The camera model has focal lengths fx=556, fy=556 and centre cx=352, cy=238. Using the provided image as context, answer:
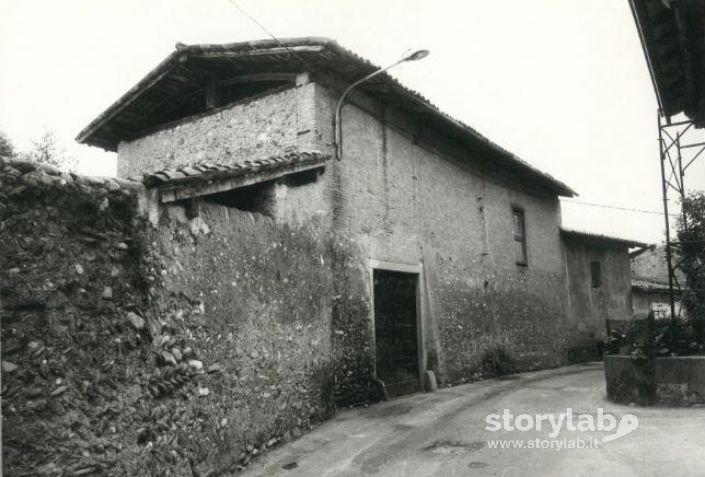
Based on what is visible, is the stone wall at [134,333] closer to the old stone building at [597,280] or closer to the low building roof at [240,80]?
the low building roof at [240,80]

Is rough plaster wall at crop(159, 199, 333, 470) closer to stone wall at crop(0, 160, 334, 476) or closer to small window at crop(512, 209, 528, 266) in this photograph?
stone wall at crop(0, 160, 334, 476)

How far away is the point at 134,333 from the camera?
4156 millimetres

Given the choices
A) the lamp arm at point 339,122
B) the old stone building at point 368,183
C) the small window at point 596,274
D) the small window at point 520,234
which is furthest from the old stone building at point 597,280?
the lamp arm at point 339,122

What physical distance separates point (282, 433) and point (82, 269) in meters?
3.13

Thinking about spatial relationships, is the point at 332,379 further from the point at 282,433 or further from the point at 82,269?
the point at 82,269

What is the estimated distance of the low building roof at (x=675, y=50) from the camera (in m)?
7.71

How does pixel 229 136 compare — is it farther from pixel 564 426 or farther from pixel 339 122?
pixel 564 426

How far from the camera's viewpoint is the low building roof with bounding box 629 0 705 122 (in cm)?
771

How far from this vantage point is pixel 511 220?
13555mm

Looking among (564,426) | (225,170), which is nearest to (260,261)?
(225,170)

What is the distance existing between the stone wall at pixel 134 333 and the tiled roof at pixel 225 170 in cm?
20

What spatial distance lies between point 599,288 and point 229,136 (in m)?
13.2

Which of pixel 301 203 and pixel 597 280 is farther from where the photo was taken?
pixel 597 280

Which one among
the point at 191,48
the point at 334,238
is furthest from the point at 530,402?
the point at 191,48
